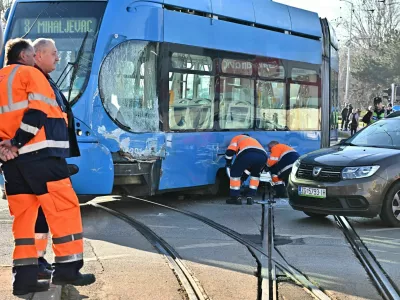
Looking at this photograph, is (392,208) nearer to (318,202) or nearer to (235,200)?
(318,202)

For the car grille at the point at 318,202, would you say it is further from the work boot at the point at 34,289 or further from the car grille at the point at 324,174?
the work boot at the point at 34,289

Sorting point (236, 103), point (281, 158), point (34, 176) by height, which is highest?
point (236, 103)

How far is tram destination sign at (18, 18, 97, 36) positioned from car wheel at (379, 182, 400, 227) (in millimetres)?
4735

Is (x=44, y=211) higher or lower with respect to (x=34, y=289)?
higher

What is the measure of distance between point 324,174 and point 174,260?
10.5 feet

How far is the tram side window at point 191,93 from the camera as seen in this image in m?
11.3

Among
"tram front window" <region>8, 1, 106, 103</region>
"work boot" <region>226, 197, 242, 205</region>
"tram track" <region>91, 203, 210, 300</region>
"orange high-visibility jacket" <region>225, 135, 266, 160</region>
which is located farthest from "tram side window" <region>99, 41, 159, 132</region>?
"work boot" <region>226, 197, 242, 205</region>

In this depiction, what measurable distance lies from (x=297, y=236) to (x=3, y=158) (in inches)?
186

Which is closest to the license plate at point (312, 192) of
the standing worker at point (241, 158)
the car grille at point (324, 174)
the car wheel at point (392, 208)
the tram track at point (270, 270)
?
the car grille at point (324, 174)

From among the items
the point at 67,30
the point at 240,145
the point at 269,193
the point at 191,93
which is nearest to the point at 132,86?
the point at 67,30

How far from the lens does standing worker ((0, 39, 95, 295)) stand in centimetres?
539

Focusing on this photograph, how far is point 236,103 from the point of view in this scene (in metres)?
12.9

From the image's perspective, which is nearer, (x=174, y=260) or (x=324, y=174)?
(x=174, y=260)

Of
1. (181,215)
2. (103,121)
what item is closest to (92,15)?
(103,121)
